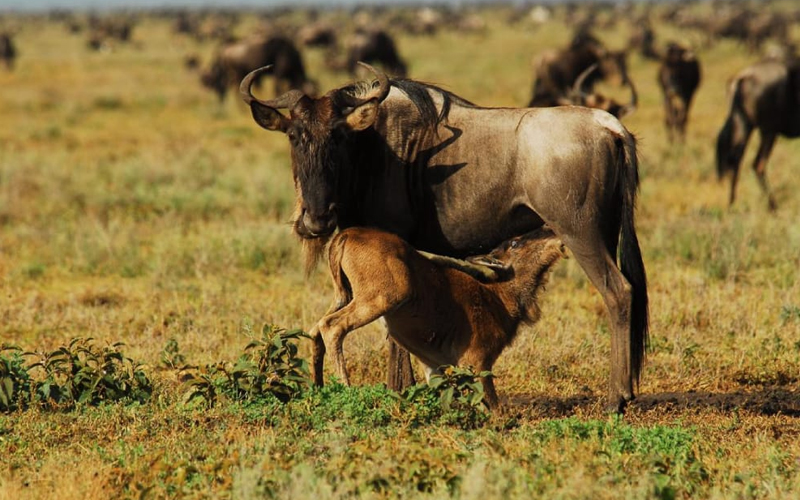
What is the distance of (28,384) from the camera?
6.41 metres

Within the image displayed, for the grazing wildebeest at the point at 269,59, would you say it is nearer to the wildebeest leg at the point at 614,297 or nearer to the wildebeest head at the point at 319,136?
the wildebeest head at the point at 319,136

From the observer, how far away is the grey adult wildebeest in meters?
6.25

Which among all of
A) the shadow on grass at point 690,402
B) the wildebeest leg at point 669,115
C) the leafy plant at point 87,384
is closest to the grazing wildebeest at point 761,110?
the wildebeest leg at point 669,115

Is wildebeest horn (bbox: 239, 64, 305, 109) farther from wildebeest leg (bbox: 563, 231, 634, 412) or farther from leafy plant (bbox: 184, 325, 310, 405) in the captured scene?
wildebeest leg (bbox: 563, 231, 634, 412)

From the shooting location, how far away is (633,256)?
656cm

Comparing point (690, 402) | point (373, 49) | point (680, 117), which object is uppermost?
point (373, 49)

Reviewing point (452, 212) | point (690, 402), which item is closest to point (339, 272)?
point (452, 212)

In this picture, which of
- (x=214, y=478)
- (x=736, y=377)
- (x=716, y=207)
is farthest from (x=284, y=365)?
(x=716, y=207)

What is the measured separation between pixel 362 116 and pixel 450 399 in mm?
1746

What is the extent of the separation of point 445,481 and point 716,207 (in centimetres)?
953

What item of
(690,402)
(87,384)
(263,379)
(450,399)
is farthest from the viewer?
(690,402)

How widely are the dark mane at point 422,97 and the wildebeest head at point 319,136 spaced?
0.28 metres

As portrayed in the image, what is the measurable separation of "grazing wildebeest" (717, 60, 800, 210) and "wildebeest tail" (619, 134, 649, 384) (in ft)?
24.6

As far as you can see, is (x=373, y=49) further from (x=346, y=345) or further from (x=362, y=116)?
(x=362, y=116)
